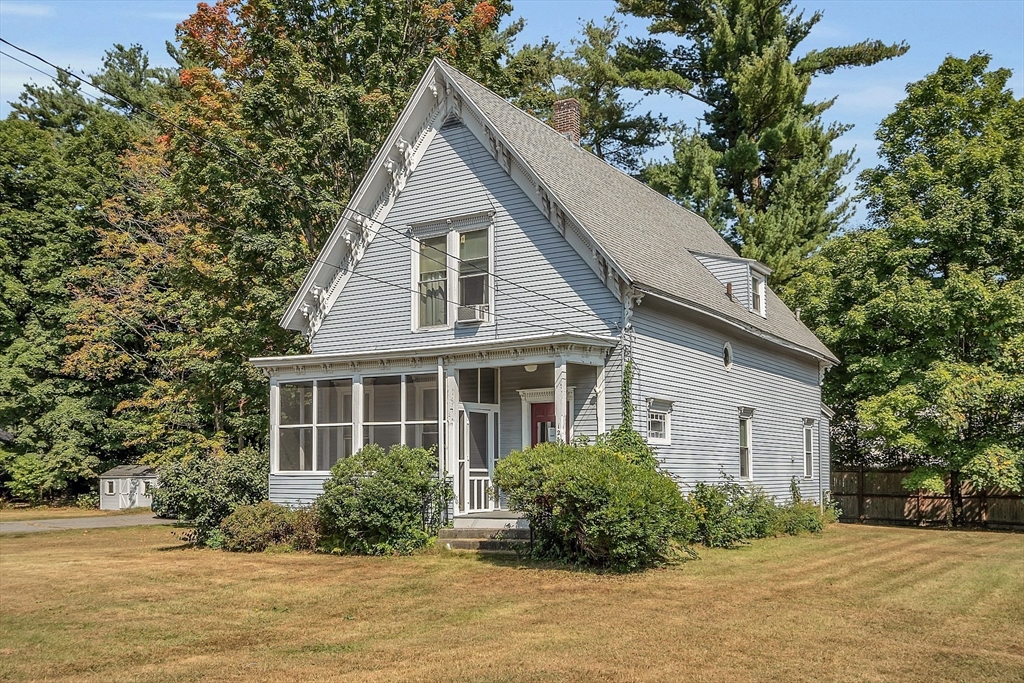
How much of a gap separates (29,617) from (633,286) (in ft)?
36.3

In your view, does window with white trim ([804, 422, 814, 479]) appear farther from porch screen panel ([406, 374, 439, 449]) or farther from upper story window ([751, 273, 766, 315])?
porch screen panel ([406, 374, 439, 449])

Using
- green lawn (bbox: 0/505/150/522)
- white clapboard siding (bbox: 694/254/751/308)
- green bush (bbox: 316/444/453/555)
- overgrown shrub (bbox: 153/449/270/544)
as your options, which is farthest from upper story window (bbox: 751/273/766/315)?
green lawn (bbox: 0/505/150/522)

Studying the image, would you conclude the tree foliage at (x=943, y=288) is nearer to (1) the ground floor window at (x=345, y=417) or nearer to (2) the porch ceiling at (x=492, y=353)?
(2) the porch ceiling at (x=492, y=353)

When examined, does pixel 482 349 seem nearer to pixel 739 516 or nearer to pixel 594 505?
pixel 594 505

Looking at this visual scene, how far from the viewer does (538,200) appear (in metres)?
19.1

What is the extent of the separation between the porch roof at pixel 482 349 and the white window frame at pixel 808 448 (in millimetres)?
11597

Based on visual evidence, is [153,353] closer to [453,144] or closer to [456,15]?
[456,15]

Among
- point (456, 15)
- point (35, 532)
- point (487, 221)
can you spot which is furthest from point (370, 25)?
point (35, 532)

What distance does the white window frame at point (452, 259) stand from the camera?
19828 mm

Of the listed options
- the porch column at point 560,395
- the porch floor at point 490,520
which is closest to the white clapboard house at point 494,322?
the porch column at point 560,395

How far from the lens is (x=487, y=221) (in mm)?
19969

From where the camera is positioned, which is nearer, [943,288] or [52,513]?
[943,288]

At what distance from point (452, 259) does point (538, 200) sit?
2.48 meters

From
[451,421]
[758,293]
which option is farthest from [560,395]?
[758,293]
